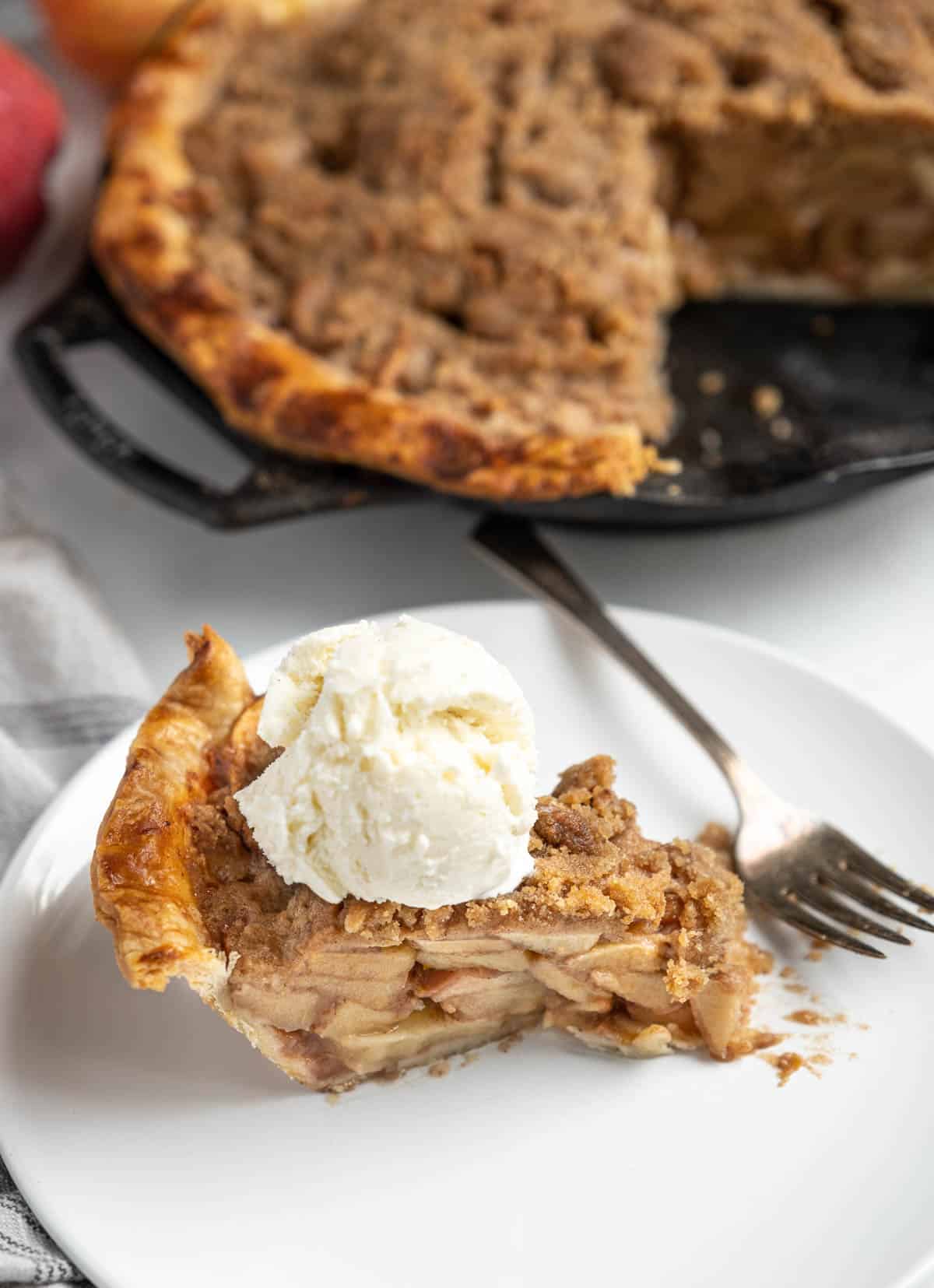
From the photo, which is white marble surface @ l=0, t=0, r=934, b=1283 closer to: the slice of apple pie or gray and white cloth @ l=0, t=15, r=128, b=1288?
gray and white cloth @ l=0, t=15, r=128, b=1288

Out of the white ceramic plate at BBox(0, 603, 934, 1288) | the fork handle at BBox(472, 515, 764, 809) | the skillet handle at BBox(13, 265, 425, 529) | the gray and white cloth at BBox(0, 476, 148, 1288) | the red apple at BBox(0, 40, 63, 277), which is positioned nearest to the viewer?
the white ceramic plate at BBox(0, 603, 934, 1288)

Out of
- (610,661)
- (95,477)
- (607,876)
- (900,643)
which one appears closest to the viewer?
(607,876)

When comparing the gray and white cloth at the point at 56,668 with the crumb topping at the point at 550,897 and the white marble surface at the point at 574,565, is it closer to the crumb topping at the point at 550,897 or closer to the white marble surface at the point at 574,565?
the white marble surface at the point at 574,565

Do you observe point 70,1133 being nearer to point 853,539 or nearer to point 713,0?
point 853,539

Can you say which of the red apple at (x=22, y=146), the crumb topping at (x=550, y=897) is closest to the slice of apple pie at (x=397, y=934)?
the crumb topping at (x=550, y=897)

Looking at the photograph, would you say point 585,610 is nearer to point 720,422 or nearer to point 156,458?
point 720,422

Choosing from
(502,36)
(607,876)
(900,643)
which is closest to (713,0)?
(502,36)

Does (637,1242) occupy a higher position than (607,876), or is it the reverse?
(607,876)

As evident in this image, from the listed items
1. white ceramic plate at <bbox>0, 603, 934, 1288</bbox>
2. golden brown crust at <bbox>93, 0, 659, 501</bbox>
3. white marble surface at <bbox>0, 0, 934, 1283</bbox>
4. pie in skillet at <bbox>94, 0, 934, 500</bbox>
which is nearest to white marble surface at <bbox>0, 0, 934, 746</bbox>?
white marble surface at <bbox>0, 0, 934, 1283</bbox>
